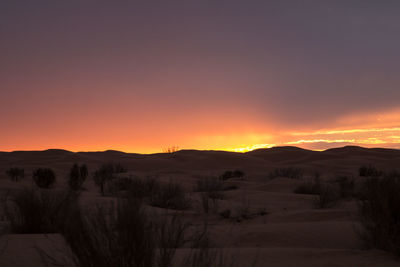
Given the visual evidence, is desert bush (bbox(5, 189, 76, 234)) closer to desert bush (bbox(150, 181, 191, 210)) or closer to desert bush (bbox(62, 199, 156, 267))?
desert bush (bbox(62, 199, 156, 267))

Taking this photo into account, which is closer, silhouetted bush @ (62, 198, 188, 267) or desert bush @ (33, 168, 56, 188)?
silhouetted bush @ (62, 198, 188, 267)

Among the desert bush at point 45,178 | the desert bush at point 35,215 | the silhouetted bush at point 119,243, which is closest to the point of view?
the silhouetted bush at point 119,243

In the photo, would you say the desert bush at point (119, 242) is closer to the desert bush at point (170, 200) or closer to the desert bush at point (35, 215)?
the desert bush at point (35, 215)

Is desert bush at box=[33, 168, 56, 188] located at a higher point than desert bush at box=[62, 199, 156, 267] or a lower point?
higher

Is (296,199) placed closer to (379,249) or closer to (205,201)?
(205,201)

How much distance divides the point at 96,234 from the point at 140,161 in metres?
33.7

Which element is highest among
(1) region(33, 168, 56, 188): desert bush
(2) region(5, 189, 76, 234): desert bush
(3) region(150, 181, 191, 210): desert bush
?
(1) region(33, 168, 56, 188): desert bush

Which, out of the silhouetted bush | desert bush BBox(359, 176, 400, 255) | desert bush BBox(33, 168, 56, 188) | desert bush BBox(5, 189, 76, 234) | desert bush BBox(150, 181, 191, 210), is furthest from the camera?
desert bush BBox(33, 168, 56, 188)

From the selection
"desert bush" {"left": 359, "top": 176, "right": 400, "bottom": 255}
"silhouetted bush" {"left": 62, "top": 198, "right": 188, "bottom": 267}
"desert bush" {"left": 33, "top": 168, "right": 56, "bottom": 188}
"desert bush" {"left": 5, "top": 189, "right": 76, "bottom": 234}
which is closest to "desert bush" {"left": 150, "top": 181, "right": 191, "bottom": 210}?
"desert bush" {"left": 5, "top": 189, "right": 76, "bottom": 234}

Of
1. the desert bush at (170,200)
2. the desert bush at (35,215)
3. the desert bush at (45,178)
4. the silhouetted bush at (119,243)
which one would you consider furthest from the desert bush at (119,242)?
the desert bush at (45,178)

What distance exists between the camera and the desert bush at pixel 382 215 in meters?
3.82

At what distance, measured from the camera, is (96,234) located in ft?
7.45

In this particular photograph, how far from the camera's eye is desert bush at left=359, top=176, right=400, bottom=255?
382 cm

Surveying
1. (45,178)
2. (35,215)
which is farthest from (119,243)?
(45,178)
